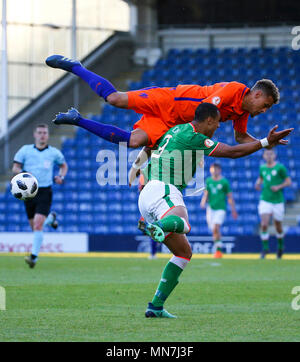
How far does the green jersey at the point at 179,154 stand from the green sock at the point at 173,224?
0.50 metres

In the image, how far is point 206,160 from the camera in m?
21.7

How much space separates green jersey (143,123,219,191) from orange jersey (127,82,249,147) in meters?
1.01

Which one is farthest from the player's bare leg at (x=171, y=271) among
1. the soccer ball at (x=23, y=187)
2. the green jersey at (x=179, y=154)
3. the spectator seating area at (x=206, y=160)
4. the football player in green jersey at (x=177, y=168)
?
the spectator seating area at (x=206, y=160)

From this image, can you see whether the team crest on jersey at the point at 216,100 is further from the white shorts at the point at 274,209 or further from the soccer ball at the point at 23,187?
the white shorts at the point at 274,209

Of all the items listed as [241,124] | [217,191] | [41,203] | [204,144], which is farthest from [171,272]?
[217,191]

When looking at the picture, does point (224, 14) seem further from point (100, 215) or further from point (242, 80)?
point (100, 215)

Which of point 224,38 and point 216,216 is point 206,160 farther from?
point 224,38

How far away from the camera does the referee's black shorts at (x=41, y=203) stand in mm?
12820

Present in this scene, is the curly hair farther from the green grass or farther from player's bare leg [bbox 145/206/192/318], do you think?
the green grass

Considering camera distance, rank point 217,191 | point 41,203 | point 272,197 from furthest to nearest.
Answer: point 217,191 → point 272,197 → point 41,203

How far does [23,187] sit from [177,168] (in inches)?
137

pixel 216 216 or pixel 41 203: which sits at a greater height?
pixel 41 203

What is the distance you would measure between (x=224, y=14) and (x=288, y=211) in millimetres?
8481
